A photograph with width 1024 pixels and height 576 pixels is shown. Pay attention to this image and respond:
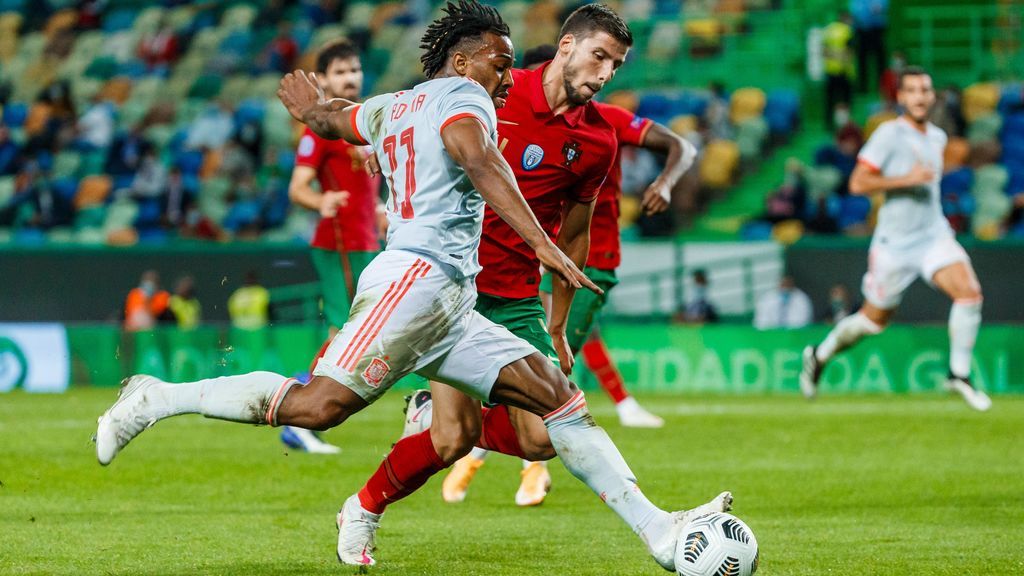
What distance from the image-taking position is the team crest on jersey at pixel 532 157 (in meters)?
6.55

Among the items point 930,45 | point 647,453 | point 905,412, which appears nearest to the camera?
point 647,453

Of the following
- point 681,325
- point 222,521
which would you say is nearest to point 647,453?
point 222,521

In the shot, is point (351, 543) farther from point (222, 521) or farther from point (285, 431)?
point (285, 431)

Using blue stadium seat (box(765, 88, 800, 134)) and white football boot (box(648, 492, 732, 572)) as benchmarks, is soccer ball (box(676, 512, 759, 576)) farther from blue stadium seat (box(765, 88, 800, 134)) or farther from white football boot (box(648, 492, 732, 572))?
blue stadium seat (box(765, 88, 800, 134))

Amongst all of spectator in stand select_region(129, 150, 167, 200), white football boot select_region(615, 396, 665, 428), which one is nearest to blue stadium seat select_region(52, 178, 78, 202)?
spectator in stand select_region(129, 150, 167, 200)

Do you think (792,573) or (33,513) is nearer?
(792,573)

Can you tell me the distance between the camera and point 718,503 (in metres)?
5.27

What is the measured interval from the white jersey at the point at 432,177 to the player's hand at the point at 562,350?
3.82 feet

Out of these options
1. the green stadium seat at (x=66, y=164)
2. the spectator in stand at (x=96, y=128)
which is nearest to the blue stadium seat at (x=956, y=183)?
the spectator in stand at (x=96, y=128)

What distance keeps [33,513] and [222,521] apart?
1.00m

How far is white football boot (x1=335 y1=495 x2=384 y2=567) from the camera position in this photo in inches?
234

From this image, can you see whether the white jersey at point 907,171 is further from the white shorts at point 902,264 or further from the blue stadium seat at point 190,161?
the blue stadium seat at point 190,161

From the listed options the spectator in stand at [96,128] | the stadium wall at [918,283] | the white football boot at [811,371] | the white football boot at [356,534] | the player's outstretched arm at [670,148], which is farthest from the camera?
the spectator in stand at [96,128]

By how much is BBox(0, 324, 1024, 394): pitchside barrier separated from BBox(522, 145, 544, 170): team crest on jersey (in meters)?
10.2
